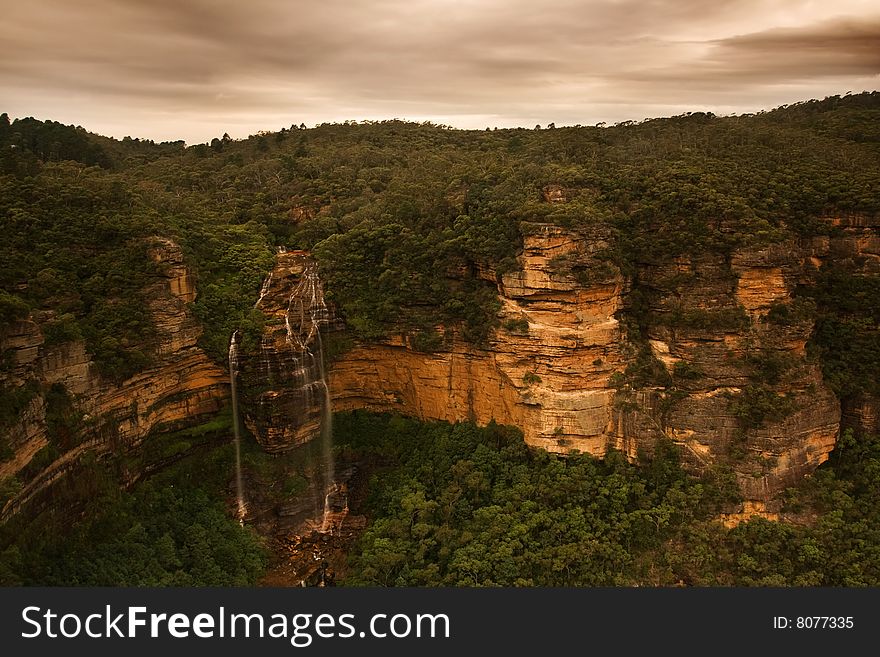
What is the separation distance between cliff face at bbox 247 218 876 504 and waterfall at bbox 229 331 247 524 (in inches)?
27.2

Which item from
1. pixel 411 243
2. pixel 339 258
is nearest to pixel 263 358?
pixel 339 258

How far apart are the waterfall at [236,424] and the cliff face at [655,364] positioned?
27.2 inches

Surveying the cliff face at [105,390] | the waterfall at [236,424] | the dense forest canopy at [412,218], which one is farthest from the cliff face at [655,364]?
the cliff face at [105,390]

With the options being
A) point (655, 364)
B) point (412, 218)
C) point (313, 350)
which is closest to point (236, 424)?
point (313, 350)

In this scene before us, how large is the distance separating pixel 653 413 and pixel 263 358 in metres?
14.0

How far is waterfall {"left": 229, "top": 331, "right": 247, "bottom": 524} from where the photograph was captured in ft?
74.8

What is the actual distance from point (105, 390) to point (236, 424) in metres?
5.02

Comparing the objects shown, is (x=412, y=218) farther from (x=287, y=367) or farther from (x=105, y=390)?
(x=105, y=390)

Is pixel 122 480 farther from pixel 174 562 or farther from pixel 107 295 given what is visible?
pixel 107 295

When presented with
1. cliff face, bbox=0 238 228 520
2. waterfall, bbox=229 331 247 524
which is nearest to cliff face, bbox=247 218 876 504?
waterfall, bbox=229 331 247 524

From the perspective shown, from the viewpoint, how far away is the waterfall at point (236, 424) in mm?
22797

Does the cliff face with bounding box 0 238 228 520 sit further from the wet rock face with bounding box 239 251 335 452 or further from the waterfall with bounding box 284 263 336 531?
the waterfall with bounding box 284 263 336 531

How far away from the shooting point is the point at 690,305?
2186 cm

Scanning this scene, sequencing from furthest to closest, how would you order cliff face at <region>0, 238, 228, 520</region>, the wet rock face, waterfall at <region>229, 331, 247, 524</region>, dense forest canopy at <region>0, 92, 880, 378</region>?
the wet rock face, waterfall at <region>229, 331, 247, 524</region>, dense forest canopy at <region>0, 92, 880, 378</region>, cliff face at <region>0, 238, 228, 520</region>
